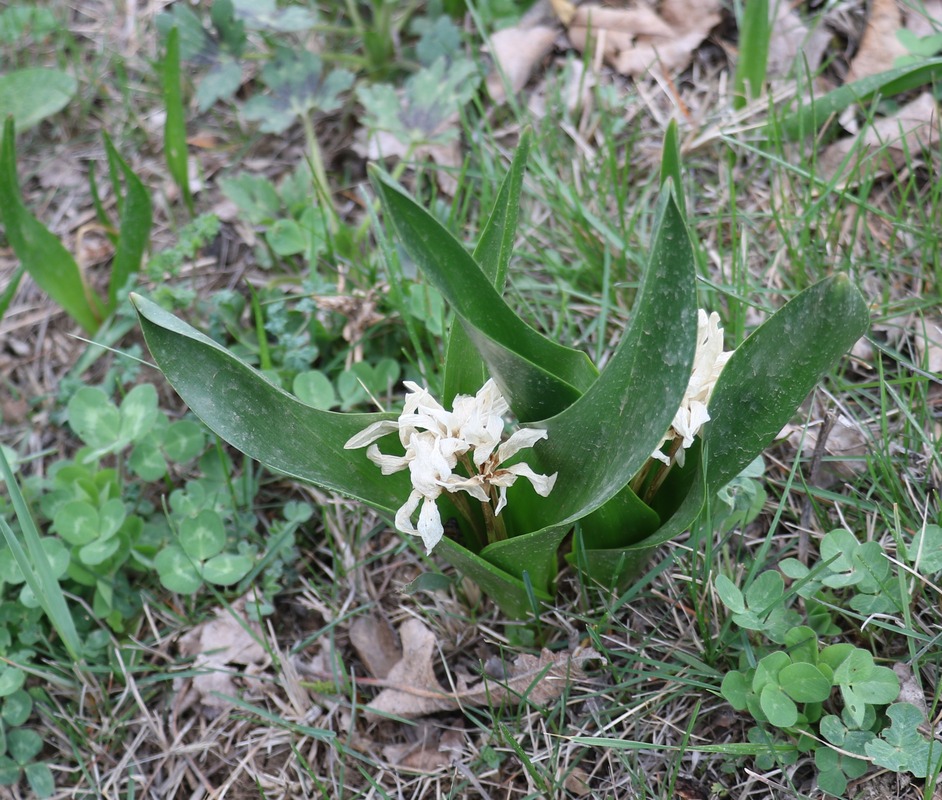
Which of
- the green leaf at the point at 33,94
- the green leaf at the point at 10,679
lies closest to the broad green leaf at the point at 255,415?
the green leaf at the point at 10,679

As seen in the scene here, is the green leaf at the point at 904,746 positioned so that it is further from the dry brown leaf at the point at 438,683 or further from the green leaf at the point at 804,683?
the dry brown leaf at the point at 438,683

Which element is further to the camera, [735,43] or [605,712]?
[735,43]

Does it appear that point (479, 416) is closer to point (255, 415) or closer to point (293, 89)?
point (255, 415)

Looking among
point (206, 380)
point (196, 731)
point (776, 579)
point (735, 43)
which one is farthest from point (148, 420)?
point (735, 43)

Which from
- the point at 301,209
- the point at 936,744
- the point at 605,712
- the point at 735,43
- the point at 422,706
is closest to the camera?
the point at 936,744

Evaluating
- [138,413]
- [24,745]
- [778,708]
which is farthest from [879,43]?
[24,745]

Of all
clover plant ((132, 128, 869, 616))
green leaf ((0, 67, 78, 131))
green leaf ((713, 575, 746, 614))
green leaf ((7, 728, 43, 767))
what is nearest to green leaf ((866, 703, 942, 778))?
green leaf ((713, 575, 746, 614))

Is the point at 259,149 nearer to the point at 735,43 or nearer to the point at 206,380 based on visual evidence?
the point at 735,43
